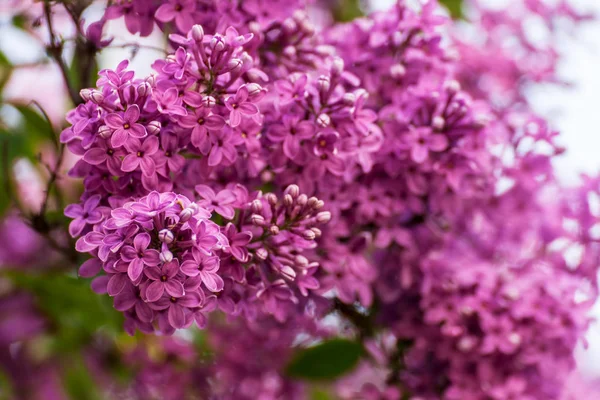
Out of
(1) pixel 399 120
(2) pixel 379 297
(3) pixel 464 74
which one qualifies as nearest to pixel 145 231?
(1) pixel 399 120

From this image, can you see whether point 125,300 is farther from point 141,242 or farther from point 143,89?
point 143,89

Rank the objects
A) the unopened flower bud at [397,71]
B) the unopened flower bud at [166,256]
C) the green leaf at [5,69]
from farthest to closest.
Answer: the green leaf at [5,69]
the unopened flower bud at [397,71]
the unopened flower bud at [166,256]

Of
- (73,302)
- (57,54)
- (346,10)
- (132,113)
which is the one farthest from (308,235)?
(346,10)

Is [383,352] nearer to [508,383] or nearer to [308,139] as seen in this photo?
[508,383]

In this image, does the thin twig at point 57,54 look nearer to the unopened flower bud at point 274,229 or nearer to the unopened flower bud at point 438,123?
the unopened flower bud at point 274,229

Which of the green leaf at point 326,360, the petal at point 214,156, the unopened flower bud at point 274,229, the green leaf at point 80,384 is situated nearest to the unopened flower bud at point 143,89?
the petal at point 214,156

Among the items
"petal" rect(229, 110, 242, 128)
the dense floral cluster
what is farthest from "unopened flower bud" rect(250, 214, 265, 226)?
"petal" rect(229, 110, 242, 128)

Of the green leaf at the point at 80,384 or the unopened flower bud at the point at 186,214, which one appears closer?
the unopened flower bud at the point at 186,214
